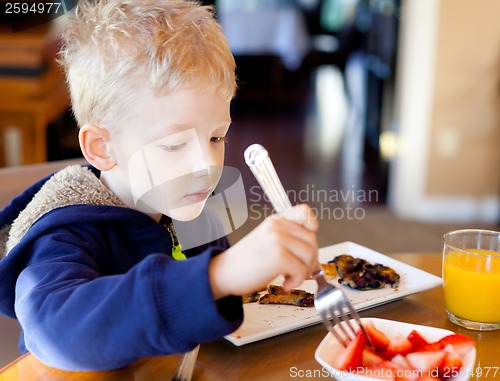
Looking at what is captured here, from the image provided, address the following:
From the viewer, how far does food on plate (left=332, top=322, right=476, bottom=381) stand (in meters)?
0.73

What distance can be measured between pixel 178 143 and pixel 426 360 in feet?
1.36

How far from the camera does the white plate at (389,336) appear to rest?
2.36 ft

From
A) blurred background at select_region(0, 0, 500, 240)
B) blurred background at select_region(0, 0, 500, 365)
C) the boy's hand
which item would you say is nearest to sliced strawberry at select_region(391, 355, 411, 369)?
the boy's hand

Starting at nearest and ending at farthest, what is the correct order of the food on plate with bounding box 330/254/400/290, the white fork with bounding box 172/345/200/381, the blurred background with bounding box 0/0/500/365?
the white fork with bounding box 172/345/200/381 → the food on plate with bounding box 330/254/400/290 → the blurred background with bounding box 0/0/500/365

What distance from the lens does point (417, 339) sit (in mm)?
799

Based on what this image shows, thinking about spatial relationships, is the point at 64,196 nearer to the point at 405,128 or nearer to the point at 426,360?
the point at 426,360

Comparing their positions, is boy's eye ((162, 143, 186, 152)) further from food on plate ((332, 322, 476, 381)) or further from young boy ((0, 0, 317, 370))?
food on plate ((332, 322, 476, 381))

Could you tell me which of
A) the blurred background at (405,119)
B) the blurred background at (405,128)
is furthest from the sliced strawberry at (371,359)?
the blurred background at (405,119)

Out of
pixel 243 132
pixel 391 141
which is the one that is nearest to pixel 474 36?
pixel 391 141

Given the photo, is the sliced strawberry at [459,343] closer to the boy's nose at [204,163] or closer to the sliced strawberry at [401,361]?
the sliced strawberry at [401,361]

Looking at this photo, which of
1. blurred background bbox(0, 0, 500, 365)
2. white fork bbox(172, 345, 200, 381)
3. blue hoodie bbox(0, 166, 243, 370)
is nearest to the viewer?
blue hoodie bbox(0, 166, 243, 370)

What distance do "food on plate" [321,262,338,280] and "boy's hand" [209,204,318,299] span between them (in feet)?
1.21

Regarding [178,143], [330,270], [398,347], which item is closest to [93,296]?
[178,143]

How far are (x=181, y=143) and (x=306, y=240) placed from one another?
10.0 inches
